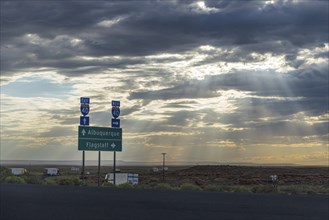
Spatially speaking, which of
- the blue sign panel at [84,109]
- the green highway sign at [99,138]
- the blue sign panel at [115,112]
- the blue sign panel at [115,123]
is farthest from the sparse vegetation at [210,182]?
the blue sign panel at [115,112]

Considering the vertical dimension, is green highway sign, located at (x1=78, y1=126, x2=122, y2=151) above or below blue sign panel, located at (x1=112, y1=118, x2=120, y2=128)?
below

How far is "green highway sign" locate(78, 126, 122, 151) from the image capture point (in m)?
47.5

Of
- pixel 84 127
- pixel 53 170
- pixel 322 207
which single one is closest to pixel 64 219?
pixel 322 207

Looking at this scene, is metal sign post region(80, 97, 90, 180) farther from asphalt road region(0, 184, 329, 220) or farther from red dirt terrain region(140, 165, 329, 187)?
asphalt road region(0, 184, 329, 220)

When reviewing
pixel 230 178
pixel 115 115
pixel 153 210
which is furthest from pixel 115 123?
pixel 230 178

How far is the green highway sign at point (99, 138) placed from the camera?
47.5m

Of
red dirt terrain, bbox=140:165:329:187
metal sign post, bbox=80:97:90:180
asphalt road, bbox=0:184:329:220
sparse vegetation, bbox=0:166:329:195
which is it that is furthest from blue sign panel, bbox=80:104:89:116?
asphalt road, bbox=0:184:329:220

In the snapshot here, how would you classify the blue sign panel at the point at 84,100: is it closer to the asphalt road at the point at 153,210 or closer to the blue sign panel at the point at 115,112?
the blue sign panel at the point at 115,112

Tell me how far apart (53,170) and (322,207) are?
81.5 metres

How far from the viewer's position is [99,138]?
48.3 metres

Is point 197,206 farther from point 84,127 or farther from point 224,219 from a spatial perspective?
point 84,127

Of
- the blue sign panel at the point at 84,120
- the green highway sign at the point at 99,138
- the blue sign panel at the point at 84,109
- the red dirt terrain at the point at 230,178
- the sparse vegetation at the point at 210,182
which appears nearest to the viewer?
the sparse vegetation at the point at 210,182

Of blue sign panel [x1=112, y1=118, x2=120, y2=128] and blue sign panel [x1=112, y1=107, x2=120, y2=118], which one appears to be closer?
blue sign panel [x1=112, y1=118, x2=120, y2=128]

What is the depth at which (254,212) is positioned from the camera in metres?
19.5
